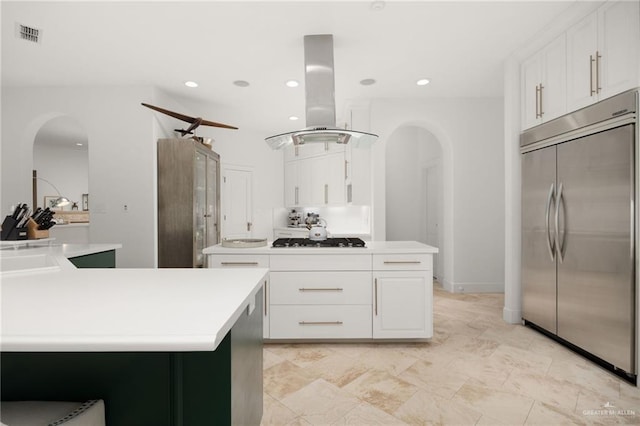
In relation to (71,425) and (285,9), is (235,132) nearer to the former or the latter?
(285,9)

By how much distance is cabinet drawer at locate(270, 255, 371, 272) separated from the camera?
2.63 meters

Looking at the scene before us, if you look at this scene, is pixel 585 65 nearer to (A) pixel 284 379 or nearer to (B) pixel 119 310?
(A) pixel 284 379

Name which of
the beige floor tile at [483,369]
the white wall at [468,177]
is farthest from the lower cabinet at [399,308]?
the white wall at [468,177]

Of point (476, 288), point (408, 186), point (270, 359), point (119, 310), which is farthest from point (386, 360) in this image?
point (408, 186)

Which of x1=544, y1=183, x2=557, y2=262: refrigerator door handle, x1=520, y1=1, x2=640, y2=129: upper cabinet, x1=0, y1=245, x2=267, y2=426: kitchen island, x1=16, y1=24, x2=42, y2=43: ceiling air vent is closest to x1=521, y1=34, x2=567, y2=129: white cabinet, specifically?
x1=520, y1=1, x2=640, y2=129: upper cabinet

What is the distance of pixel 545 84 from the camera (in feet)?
9.37

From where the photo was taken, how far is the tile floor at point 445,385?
174 cm

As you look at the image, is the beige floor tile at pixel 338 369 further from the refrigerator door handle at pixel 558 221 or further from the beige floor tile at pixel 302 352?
the refrigerator door handle at pixel 558 221

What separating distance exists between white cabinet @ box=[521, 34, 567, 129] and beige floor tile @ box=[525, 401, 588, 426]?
2220 millimetres

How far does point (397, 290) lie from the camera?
8.61ft

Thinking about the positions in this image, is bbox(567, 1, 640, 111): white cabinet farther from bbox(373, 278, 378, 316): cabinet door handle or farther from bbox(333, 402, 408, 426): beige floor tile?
bbox(333, 402, 408, 426): beige floor tile

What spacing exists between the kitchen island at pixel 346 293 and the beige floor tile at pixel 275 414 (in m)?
0.77

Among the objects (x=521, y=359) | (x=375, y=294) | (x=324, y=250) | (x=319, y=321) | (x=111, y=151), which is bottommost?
(x=521, y=359)

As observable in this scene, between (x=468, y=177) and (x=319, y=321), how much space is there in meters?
3.00
